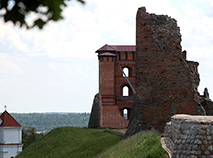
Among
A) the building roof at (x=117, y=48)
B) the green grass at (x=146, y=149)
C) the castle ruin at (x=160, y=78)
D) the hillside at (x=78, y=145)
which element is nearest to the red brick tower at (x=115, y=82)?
the building roof at (x=117, y=48)

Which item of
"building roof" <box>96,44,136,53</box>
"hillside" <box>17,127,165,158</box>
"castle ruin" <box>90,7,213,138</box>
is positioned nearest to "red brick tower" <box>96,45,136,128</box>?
"building roof" <box>96,44,136,53</box>

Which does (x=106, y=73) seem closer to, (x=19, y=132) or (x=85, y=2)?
(x=19, y=132)

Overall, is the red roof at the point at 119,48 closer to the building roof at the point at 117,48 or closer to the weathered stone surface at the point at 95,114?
the building roof at the point at 117,48

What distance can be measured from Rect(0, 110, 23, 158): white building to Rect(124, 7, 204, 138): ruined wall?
22641 mm

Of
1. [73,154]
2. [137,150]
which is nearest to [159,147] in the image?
[137,150]

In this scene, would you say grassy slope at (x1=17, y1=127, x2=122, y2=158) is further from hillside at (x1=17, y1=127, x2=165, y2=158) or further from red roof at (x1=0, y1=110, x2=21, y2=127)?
red roof at (x1=0, y1=110, x2=21, y2=127)

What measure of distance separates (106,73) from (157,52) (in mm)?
14576

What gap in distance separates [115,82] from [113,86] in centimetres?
67

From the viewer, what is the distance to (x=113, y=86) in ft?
102

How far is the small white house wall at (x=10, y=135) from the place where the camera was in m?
37.3

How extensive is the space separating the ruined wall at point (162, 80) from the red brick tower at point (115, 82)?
44.1 ft

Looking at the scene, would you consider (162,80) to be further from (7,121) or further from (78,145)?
(7,121)

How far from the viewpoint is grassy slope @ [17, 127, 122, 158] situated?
19.7m

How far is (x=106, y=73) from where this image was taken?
102ft
